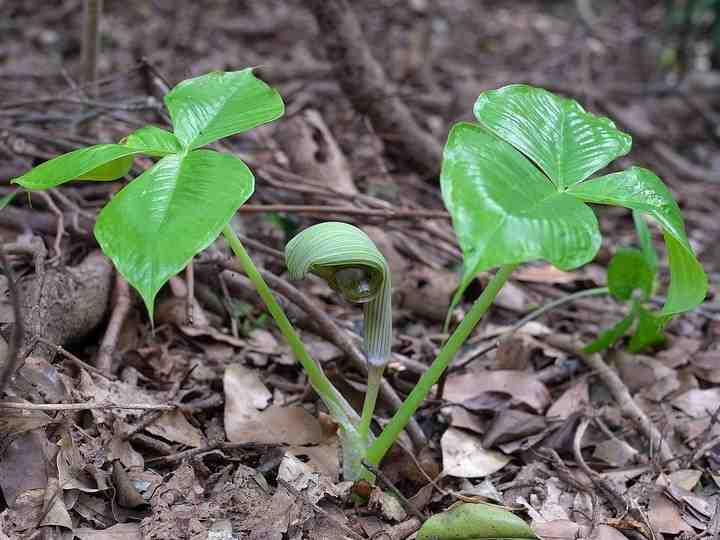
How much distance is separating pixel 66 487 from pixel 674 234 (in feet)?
3.42

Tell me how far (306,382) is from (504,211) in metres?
0.91

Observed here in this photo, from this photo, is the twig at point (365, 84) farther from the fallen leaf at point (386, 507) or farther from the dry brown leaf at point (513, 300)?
the fallen leaf at point (386, 507)

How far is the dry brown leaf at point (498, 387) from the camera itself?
5.73 feet

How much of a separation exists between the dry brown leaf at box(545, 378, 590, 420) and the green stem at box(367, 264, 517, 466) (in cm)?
57

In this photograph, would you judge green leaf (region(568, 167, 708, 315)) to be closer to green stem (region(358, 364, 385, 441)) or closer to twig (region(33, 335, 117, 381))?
green stem (region(358, 364, 385, 441))

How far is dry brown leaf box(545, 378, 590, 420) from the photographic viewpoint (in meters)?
1.74

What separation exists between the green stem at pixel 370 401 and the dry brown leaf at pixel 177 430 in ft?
1.12

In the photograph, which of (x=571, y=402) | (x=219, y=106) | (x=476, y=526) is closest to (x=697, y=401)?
(x=571, y=402)

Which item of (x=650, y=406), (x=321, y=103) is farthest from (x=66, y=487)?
(x=321, y=103)

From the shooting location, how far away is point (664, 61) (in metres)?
4.63

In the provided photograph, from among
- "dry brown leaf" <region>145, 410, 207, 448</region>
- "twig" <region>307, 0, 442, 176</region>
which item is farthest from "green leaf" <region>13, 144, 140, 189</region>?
"twig" <region>307, 0, 442, 176</region>

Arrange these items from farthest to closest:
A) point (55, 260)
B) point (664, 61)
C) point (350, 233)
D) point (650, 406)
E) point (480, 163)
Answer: point (664, 61)
point (650, 406)
point (55, 260)
point (350, 233)
point (480, 163)

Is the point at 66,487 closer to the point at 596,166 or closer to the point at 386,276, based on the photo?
the point at 386,276

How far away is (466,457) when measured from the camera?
1.57 meters
